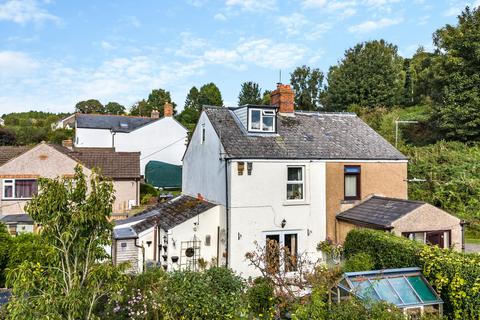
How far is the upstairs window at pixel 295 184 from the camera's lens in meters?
17.7

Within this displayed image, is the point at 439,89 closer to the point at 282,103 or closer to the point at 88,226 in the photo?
the point at 282,103

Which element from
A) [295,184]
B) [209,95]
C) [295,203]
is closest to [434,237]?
[295,203]

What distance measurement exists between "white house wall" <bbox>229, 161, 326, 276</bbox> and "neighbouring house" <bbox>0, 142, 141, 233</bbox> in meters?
16.0

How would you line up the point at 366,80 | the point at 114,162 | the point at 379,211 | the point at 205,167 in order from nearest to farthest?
the point at 379,211 < the point at 205,167 < the point at 114,162 < the point at 366,80

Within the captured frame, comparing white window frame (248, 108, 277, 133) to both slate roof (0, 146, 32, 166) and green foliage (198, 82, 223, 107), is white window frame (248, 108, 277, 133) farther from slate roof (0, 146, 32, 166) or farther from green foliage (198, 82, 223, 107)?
green foliage (198, 82, 223, 107)

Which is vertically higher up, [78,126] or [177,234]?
[78,126]

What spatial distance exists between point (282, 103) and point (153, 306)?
14.6 metres

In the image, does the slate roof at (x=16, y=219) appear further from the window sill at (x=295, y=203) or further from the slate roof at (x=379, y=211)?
the slate roof at (x=379, y=211)

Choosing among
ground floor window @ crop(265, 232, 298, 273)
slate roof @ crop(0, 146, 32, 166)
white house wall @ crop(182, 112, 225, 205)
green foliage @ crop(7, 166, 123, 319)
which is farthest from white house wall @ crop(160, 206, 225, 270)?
slate roof @ crop(0, 146, 32, 166)

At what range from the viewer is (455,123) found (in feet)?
105

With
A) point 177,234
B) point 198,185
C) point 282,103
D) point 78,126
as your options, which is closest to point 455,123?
point 282,103

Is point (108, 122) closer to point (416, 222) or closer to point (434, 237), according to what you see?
point (416, 222)

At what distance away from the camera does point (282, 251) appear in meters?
16.0

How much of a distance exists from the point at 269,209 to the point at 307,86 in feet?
174
